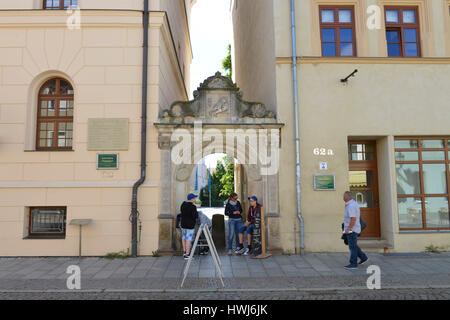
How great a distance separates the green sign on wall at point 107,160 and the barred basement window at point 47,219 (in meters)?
1.73

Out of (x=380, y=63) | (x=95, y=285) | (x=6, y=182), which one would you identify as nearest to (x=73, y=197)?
(x=6, y=182)

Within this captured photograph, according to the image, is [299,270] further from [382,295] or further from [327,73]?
[327,73]

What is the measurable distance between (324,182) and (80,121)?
7567 mm

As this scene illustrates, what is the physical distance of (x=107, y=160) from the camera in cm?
916

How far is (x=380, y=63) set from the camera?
9.94 meters

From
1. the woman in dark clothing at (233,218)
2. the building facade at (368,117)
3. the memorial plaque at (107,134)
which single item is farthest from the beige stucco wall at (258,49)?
the memorial plaque at (107,134)

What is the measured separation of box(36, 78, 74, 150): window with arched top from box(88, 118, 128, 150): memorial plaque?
0.88 meters

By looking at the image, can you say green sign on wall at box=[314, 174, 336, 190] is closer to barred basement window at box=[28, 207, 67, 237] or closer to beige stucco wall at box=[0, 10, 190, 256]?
beige stucco wall at box=[0, 10, 190, 256]

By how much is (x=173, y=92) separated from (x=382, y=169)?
8.33 metres

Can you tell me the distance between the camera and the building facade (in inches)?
374

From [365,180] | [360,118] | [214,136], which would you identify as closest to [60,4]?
[214,136]

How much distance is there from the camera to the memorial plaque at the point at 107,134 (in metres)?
9.21
